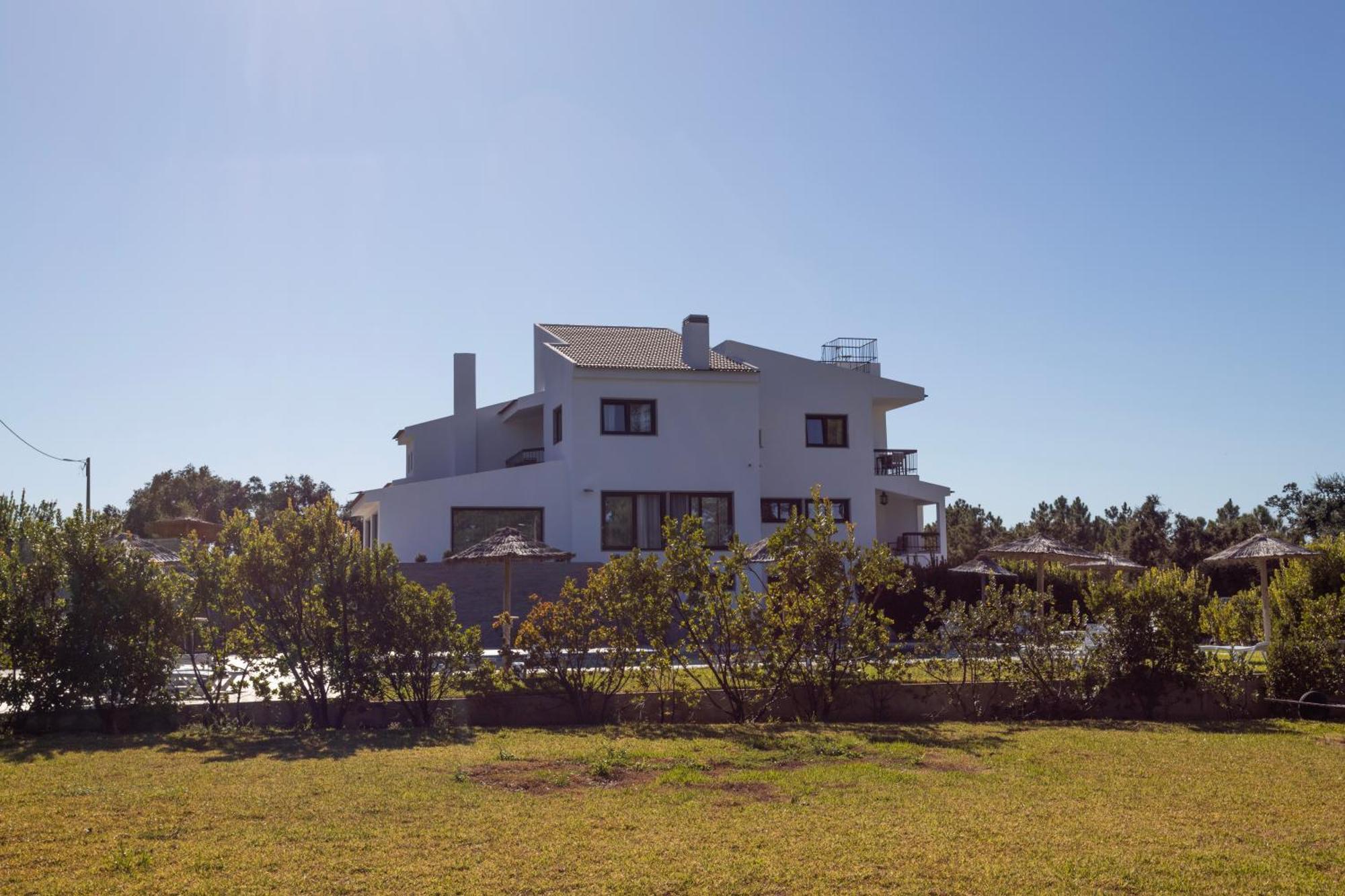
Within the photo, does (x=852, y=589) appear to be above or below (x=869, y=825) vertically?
above

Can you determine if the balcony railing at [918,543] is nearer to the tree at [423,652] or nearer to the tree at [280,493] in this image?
the tree at [423,652]

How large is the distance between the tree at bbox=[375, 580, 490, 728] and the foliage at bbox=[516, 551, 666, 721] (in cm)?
74

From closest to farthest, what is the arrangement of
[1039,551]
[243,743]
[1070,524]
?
[243,743]
[1039,551]
[1070,524]

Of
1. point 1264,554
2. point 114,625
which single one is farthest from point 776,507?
point 114,625

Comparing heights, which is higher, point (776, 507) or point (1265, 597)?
point (776, 507)

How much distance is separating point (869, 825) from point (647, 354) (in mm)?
28121

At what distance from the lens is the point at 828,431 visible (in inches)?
1463

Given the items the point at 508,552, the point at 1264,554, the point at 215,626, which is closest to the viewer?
the point at 215,626

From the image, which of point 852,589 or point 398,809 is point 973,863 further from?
point 852,589

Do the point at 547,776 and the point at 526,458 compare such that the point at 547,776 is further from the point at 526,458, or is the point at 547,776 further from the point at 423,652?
the point at 526,458

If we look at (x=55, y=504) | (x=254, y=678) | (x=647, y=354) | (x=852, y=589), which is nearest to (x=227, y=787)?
(x=254, y=678)

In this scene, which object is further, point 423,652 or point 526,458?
point 526,458

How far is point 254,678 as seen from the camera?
12969 millimetres

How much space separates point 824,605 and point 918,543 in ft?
83.9
